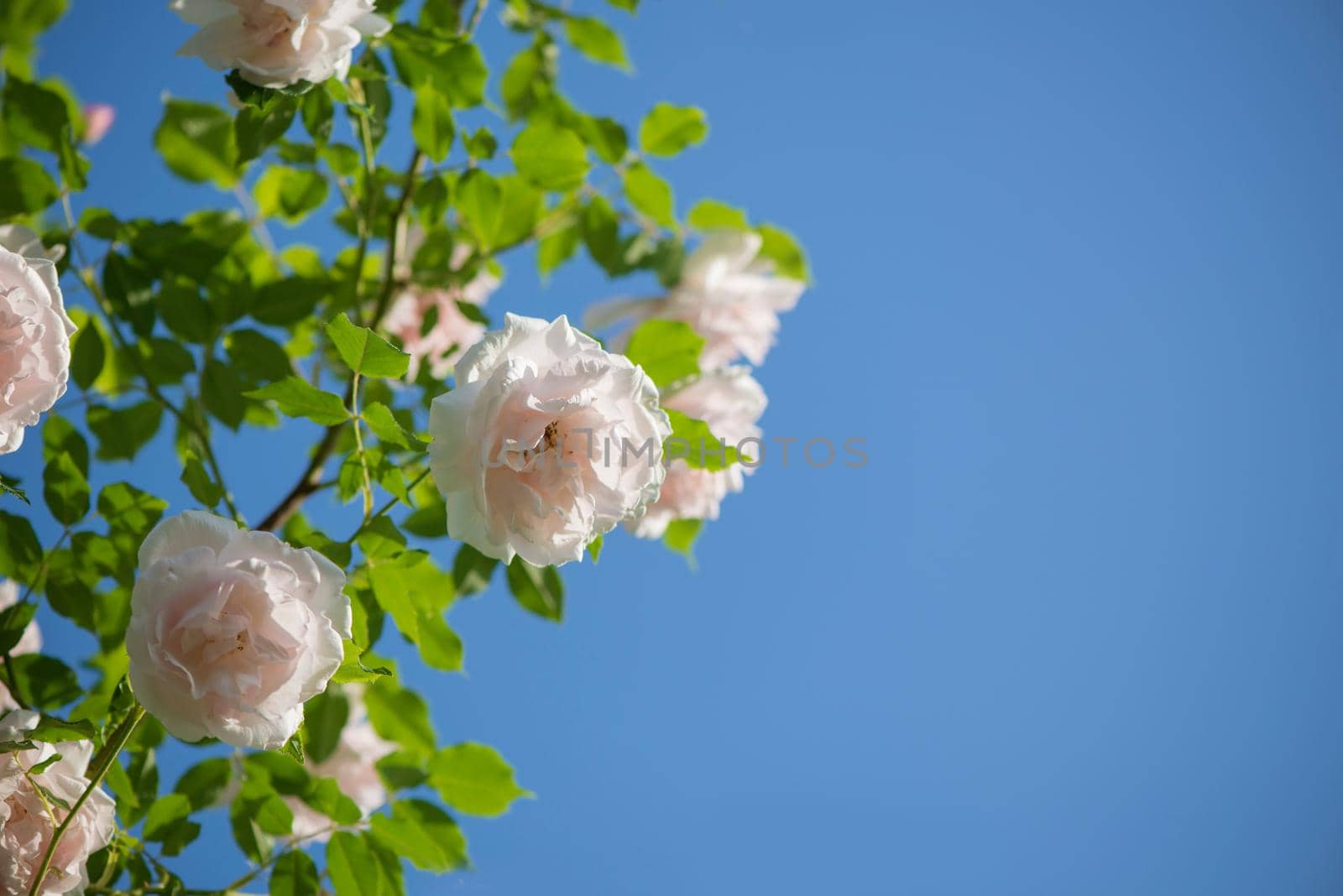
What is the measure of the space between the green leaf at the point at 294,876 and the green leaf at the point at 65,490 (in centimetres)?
25

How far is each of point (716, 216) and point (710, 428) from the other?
10.8 inches

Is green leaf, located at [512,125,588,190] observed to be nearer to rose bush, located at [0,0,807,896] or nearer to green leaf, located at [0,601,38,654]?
rose bush, located at [0,0,807,896]

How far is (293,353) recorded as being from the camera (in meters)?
0.99

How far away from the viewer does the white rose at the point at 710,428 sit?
745 mm

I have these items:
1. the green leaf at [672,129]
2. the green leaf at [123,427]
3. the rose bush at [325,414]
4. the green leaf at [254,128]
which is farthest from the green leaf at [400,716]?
the green leaf at [672,129]

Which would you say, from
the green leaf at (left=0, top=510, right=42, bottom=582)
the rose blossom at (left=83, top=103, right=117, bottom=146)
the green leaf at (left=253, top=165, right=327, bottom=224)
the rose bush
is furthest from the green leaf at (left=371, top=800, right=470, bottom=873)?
the rose blossom at (left=83, top=103, right=117, bottom=146)

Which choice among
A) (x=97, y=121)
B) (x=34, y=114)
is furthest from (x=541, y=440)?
(x=97, y=121)

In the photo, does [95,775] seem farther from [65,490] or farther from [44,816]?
[65,490]

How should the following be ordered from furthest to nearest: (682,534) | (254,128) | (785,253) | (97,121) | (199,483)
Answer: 1. (97,121)
2. (785,253)
3. (682,534)
4. (254,128)
5. (199,483)

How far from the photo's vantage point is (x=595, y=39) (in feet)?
3.02

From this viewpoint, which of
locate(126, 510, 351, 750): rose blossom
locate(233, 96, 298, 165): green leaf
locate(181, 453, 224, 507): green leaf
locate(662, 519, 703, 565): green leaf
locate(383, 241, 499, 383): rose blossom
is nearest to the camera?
locate(126, 510, 351, 750): rose blossom

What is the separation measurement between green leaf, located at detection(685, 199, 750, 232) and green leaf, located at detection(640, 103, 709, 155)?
64 millimetres

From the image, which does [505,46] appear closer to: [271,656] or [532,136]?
[532,136]

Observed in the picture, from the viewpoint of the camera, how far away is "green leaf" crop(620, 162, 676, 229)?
0.88 metres
